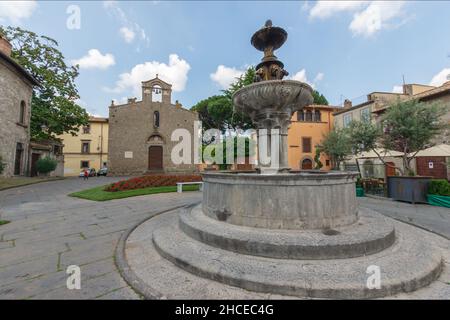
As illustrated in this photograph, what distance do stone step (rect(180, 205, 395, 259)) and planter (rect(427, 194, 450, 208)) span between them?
6.42 metres

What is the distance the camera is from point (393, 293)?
2.37m

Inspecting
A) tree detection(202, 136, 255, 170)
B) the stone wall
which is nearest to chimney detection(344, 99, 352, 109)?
tree detection(202, 136, 255, 170)

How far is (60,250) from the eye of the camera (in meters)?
3.69

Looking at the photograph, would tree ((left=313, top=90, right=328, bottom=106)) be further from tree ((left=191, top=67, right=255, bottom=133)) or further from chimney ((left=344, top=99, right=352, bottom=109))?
tree ((left=191, top=67, right=255, bottom=133))

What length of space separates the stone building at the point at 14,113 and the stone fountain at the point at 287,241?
18387 mm

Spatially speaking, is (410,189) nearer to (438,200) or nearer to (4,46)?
(438,200)

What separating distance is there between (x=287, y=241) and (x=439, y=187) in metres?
9.16

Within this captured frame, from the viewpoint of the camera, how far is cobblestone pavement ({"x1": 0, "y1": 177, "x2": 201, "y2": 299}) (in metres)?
2.51

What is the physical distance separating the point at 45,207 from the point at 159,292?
25.1 ft

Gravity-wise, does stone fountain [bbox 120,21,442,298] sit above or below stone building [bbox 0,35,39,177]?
below

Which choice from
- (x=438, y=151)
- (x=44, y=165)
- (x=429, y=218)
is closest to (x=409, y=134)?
(x=438, y=151)

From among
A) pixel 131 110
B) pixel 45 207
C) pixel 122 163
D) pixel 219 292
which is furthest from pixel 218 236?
pixel 131 110

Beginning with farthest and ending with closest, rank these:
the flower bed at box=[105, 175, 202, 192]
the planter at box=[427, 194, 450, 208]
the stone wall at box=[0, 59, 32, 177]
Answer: the stone wall at box=[0, 59, 32, 177], the flower bed at box=[105, 175, 202, 192], the planter at box=[427, 194, 450, 208]

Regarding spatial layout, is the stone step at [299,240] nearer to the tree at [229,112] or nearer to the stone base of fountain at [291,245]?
the stone base of fountain at [291,245]
